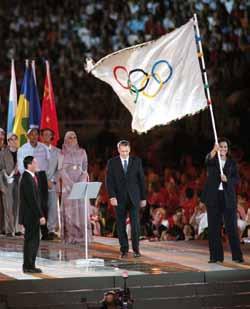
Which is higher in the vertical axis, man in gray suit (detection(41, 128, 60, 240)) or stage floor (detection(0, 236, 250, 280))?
man in gray suit (detection(41, 128, 60, 240))

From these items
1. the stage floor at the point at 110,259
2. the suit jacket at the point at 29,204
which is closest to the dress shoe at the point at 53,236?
the stage floor at the point at 110,259

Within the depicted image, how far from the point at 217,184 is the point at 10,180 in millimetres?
4357

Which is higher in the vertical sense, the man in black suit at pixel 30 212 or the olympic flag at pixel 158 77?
the olympic flag at pixel 158 77

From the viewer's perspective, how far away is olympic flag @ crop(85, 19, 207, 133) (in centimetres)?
1195

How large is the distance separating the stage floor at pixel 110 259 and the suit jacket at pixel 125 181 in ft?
2.65

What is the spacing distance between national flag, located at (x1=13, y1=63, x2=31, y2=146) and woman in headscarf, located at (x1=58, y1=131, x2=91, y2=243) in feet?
6.06

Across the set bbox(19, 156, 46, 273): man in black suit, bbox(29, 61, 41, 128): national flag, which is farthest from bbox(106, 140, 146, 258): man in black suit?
bbox(29, 61, 41, 128): national flag

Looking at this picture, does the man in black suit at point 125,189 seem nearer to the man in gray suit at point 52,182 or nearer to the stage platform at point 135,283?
the stage platform at point 135,283

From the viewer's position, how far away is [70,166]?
14016 millimetres

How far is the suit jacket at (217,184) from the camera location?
38.0 ft

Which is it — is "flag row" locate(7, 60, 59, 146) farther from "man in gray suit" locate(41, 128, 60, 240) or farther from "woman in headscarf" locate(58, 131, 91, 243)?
"woman in headscarf" locate(58, 131, 91, 243)

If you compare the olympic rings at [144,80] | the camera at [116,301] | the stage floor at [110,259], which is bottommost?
the camera at [116,301]

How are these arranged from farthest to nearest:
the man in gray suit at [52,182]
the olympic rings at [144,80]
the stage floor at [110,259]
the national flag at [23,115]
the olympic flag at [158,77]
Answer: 1. the national flag at [23,115]
2. the man in gray suit at [52,182]
3. the olympic rings at [144,80]
4. the olympic flag at [158,77]
5. the stage floor at [110,259]

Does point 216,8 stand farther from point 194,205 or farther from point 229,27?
point 194,205
